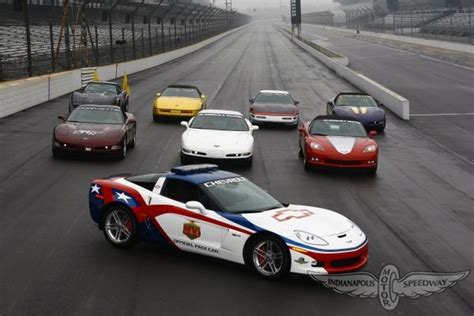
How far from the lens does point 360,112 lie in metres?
23.5

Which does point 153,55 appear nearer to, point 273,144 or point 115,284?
point 273,144

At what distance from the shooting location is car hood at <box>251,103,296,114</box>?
2355 centimetres

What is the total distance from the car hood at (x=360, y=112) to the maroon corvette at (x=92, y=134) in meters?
8.97

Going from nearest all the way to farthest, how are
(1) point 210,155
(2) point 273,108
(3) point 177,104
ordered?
(1) point 210,155 < (2) point 273,108 < (3) point 177,104

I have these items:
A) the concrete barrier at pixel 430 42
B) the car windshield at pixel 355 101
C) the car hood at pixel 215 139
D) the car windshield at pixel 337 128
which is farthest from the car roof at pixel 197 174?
the concrete barrier at pixel 430 42

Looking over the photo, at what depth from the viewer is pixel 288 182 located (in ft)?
48.4

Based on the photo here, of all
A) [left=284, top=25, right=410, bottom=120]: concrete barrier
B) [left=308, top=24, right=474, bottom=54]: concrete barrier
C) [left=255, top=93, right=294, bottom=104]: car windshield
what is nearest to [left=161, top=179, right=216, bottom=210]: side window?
[left=255, top=93, right=294, bottom=104]: car windshield

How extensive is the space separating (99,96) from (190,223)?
1625 centimetres

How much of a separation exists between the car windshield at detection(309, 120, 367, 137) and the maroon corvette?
486cm

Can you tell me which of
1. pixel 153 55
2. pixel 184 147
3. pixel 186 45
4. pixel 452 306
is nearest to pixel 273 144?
pixel 184 147

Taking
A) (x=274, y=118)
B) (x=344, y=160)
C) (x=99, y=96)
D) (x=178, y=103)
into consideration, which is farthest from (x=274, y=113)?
(x=344, y=160)

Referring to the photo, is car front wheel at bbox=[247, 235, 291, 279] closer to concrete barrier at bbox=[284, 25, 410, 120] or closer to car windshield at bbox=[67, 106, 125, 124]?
car windshield at bbox=[67, 106, 125, 124]

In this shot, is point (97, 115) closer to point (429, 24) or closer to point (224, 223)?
point (224, 223)

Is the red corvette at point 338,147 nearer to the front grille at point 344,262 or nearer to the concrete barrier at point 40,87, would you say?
the front grille at point 344,262
